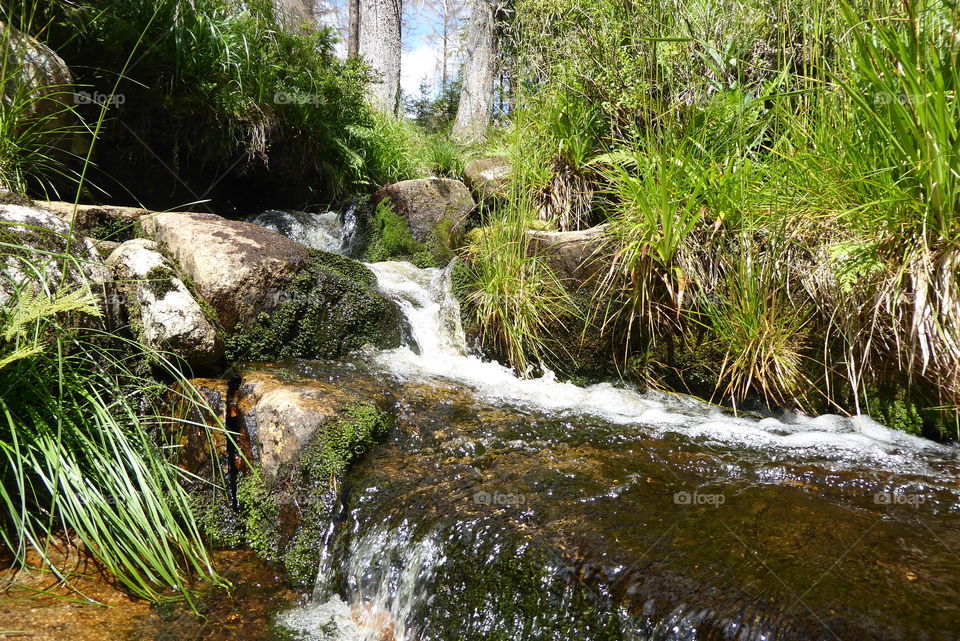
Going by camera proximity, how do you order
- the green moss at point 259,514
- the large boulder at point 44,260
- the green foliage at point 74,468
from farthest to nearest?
the green moss at point 259,514 < the large boulder at point 44,260 < the green foliage at point 74,468

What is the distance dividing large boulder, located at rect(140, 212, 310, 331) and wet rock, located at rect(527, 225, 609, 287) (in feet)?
Result: 5.15

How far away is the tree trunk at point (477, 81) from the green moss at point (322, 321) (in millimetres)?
5044

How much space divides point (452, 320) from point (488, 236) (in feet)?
2.22

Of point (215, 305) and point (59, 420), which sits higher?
point (215, 305)

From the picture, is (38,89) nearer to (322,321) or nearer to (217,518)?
(322,321)

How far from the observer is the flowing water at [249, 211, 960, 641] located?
1.49m

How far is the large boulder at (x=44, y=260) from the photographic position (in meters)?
2.17

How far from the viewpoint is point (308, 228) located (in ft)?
18.9

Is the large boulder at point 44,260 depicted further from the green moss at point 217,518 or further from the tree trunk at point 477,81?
the tree trunk at point 477,81

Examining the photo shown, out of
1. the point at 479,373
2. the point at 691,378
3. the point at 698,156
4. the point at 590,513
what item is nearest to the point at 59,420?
the point at 590,513

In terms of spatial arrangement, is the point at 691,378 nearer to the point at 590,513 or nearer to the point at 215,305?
the point at 590,513

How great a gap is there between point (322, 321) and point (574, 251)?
1.69 m

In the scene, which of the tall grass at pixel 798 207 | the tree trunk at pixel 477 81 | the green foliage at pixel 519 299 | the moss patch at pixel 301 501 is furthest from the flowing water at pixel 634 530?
the tree trunk at pixel 477 81

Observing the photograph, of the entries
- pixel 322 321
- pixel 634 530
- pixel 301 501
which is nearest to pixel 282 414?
pixel 301 501
